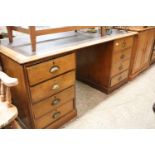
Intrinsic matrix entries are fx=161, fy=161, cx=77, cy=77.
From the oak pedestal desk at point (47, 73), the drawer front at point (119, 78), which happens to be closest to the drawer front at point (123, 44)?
the oak pedestal desk at point (47, 73)

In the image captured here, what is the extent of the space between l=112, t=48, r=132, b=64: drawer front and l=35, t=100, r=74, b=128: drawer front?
2.28 ft

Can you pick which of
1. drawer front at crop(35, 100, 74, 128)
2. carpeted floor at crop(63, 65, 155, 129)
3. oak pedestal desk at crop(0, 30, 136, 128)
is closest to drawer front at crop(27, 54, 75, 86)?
oak pedestal desk at crop(0, 30, 136, 128)

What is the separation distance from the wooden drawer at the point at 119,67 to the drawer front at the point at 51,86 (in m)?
0.66

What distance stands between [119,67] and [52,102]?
986 mm

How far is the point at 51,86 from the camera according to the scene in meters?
1.19

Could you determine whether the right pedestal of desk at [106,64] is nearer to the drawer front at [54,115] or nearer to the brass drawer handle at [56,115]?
Result: the drawer front at [54,115]

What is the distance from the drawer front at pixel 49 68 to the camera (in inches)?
40.6

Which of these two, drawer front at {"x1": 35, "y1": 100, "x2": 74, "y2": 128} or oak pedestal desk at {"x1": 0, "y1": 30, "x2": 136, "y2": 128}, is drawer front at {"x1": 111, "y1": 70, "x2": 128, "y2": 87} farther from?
drawer front at {"x1": 35, "y1": 100, "x2": 74, "y2": 128}

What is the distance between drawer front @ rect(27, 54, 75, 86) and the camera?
1.03 metres

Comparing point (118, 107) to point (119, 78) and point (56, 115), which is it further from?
point (56, 115)

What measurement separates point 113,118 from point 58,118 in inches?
21.5

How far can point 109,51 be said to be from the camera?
1.70m

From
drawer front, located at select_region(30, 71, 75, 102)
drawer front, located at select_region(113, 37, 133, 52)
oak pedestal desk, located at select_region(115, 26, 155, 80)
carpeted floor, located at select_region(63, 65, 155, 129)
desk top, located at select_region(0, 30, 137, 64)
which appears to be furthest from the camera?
oak pedestal desk, located at select_region(115, 26, 155, 80)
